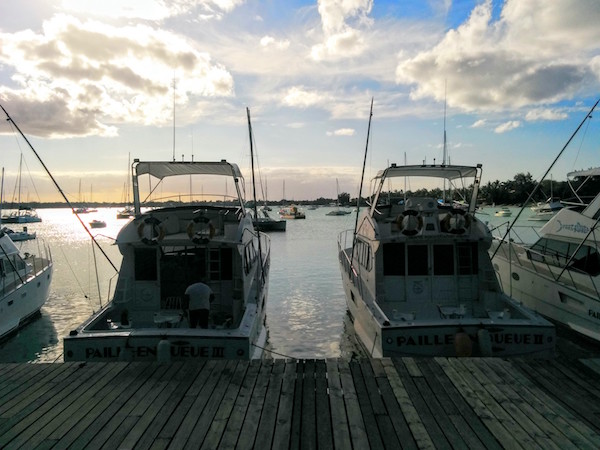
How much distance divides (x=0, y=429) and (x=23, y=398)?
33.5 inches

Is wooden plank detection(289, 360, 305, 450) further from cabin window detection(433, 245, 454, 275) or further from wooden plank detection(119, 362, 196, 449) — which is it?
cabin window detection(433, 245, 454, 275)

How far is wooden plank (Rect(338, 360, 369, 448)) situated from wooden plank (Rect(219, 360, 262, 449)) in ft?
4.26

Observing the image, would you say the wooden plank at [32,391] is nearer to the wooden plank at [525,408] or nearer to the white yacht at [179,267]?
the white yacht at [179,267]

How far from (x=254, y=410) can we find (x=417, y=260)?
6.83 metres

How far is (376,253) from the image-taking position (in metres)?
11.2

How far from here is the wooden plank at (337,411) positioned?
5.01m

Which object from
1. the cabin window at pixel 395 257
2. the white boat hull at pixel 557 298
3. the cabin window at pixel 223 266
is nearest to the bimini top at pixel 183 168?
the cabin window at pixel 223 266

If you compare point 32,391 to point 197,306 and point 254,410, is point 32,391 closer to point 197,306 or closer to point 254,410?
point 254,410

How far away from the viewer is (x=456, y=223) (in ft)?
35.2

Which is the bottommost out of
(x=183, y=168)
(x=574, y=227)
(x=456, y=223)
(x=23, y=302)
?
(x=23, y=302)

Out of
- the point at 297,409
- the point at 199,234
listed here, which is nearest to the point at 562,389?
the point at 297,409

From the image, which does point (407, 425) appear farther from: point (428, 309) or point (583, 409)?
point (428, 309)

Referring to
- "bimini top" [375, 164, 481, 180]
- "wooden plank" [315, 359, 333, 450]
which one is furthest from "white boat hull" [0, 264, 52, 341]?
"bimini top" [375, 164, 481, 180]

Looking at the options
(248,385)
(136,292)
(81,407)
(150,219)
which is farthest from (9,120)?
(248,385)
